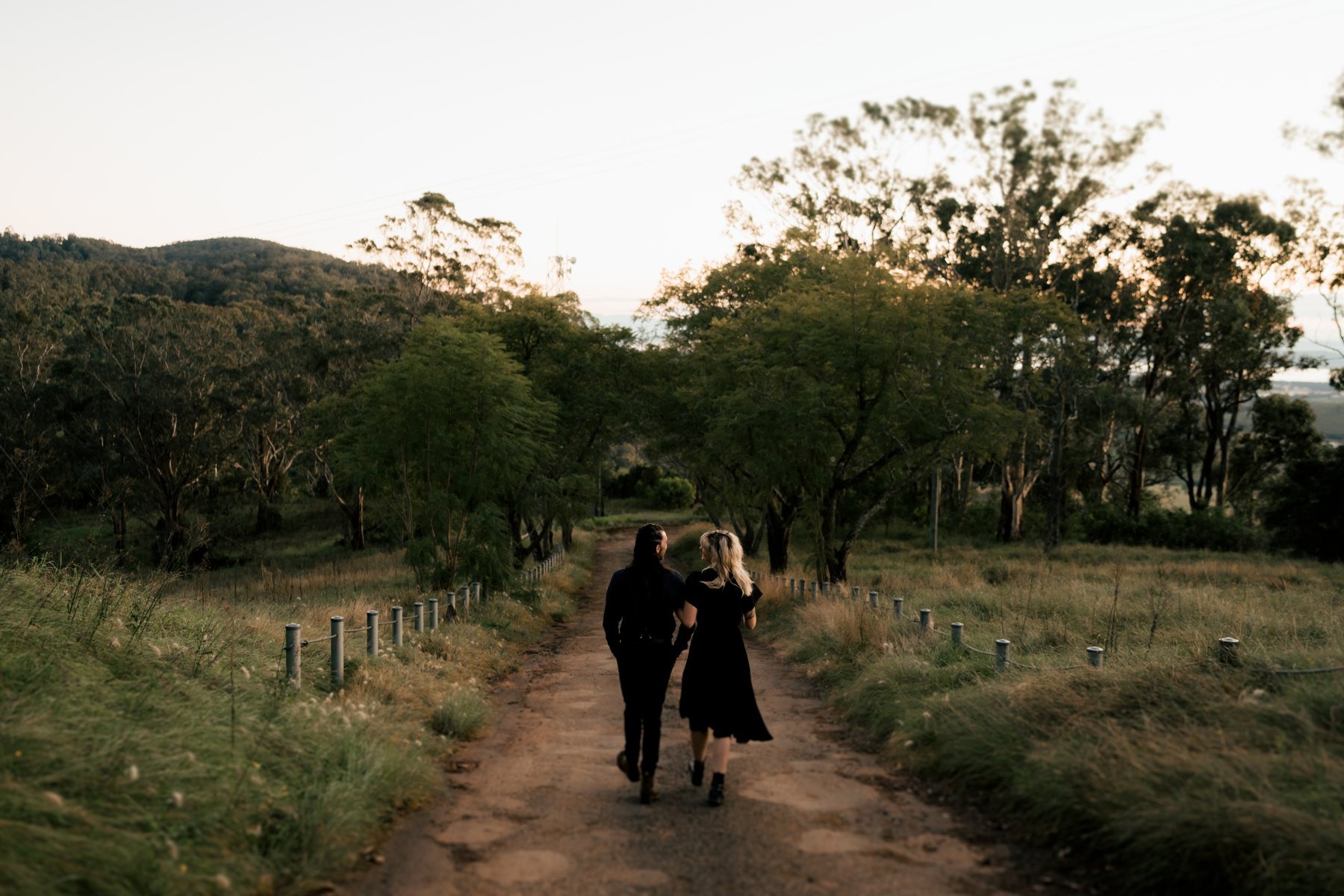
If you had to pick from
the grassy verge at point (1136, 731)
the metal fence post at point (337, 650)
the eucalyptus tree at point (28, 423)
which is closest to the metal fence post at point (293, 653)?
the metal fence post at point (337, 650)

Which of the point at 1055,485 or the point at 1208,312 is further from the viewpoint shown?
the point at 1208,312

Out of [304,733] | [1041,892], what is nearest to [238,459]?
[304,733]

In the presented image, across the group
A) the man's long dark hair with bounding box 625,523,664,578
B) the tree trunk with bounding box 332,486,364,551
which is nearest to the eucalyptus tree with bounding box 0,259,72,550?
the tree trunk with bounding box 332,486,364,551

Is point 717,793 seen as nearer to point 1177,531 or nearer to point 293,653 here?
point 293,653

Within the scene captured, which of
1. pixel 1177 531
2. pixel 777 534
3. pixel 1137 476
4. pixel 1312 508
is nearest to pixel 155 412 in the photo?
pixel 777 534

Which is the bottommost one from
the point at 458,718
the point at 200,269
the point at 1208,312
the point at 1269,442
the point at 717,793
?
the point at 458,718

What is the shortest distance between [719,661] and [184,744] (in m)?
3.33

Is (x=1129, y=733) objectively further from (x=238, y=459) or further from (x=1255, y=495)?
(x=1255, y=495)

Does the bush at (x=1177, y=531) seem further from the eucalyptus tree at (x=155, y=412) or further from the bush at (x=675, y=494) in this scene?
the eucalyptus tree at (x=155, y=412)

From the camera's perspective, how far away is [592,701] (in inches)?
416

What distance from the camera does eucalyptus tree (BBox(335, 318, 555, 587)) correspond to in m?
17.1

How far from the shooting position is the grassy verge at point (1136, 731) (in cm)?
465

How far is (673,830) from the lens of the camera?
5871mm

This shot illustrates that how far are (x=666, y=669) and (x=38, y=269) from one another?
335ft
